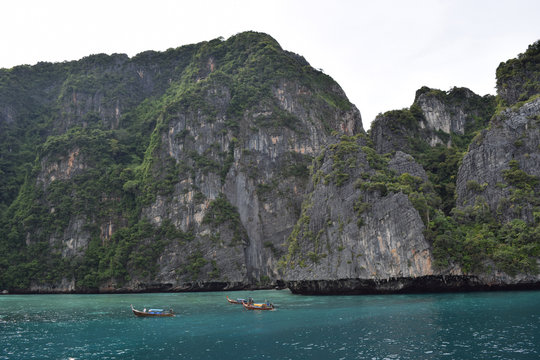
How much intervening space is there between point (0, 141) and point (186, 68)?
52491mm

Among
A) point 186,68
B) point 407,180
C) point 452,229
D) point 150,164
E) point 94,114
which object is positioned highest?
point 186,68

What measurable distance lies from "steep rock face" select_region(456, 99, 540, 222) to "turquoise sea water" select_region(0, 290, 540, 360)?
17129 mm

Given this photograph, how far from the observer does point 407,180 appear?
186ft

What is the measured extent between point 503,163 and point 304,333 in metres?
43.5

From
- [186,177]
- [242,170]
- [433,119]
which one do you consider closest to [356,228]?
[433,119]

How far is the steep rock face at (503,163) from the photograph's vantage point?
50744 millimetres

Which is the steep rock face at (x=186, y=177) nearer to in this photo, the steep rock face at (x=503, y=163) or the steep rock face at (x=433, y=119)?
the steep rock face at (x=433, y=119)

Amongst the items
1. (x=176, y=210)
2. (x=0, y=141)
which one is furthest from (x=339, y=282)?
(x=0, y=141)

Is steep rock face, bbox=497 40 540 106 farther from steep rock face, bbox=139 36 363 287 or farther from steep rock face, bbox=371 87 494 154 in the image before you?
steep rock face, bbox=139 36 363 287

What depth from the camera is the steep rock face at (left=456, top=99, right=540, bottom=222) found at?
50744mm

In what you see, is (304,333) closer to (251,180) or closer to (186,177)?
(251,180)

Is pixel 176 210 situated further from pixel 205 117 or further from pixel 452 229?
pixel 452 229

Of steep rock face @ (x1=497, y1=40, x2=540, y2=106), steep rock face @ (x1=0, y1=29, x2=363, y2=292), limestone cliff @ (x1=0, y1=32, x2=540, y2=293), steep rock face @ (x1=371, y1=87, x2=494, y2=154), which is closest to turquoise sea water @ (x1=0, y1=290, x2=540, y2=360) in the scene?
limestone cliff @ (x1=0, y1=32, x2=540, y2=293)

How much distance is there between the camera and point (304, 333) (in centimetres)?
2464
